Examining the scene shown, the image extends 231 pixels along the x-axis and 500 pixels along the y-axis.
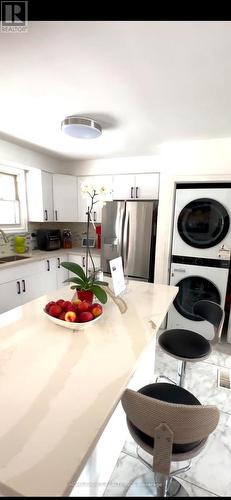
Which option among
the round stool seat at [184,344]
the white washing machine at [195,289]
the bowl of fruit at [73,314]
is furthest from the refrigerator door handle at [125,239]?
the bowl of fruit at [73,314]

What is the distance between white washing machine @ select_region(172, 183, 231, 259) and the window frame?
7.22 ft

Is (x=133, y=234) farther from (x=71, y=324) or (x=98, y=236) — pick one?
(x=71, y=324)

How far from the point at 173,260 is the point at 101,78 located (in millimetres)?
2029

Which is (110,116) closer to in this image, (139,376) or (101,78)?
(101,78)

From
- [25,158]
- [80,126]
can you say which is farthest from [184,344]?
[25,158]

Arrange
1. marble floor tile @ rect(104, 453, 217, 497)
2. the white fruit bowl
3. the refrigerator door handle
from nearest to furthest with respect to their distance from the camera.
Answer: the white fruit bowl, marble floor tile @ rect(104, 453, 217, 497), the refrigerator door handle

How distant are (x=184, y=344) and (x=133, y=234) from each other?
1683mm

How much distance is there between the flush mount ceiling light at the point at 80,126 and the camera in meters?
1.83

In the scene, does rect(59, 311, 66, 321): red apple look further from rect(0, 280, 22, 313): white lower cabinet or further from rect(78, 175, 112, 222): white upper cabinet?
rect(78, 175, 112, 222): white upper cabinet

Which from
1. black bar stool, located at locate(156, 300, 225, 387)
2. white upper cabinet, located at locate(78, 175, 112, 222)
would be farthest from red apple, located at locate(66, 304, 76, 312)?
white upper cabinet, located at locate(78, 175, 112, 222)

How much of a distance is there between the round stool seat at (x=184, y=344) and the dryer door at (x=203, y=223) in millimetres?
1287

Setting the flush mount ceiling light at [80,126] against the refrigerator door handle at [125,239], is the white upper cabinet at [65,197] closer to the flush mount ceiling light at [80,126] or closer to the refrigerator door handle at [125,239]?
the refrigerator door handle at [125,239]

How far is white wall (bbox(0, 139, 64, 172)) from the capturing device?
265 centimetres

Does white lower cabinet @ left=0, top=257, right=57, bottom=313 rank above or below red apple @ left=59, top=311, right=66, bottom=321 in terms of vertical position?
below
